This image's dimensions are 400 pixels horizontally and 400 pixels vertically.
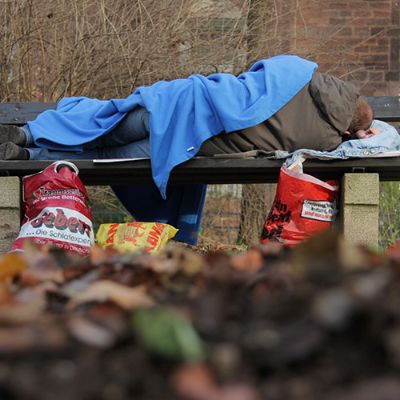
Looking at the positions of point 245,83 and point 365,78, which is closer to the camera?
point 245,83

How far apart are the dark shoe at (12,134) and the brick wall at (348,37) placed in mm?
3522

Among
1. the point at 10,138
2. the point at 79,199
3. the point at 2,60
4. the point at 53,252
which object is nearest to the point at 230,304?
the point at 53,252

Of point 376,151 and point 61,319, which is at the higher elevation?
point 61,319

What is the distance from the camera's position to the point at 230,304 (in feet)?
3.92

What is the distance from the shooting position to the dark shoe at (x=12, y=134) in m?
4.75

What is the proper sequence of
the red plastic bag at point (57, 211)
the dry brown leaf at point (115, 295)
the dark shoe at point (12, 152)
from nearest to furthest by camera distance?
the dry brown leaf at point (115, 295) < the red plastic bag at point (57, 211) < the dark shoe at point (12, 152)

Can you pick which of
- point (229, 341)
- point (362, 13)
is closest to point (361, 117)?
point (229, 341)

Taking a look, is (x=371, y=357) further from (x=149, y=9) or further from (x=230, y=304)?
(x=149, y=9)

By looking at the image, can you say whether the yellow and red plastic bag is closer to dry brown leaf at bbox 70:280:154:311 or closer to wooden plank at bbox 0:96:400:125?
wooden plank at bbox 0:96:400:125

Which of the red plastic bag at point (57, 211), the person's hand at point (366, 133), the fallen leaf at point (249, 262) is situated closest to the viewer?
the fallen leaf at point (249, 262)

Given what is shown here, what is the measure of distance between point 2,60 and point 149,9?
1.36 m

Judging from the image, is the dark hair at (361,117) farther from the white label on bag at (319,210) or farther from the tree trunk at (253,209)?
the tree trunk at (253,209)

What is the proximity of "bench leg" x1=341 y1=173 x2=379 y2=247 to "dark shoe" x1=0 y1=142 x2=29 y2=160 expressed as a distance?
6.15 feet

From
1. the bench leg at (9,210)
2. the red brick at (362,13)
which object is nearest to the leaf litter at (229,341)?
the bench leg at (9,210)
